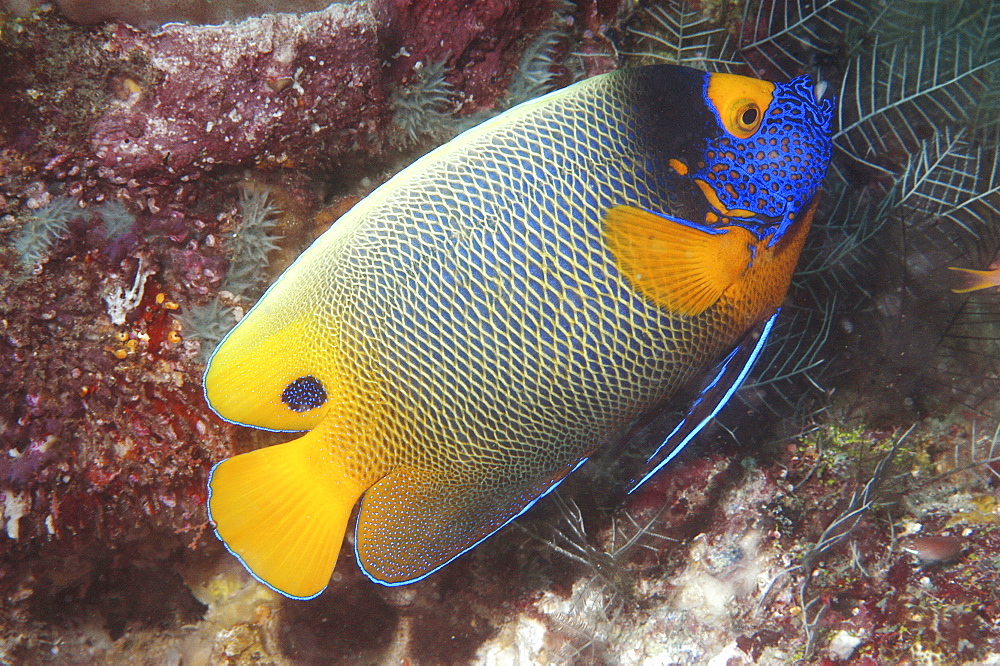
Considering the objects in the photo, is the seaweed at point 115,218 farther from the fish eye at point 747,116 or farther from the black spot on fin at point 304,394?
the fish eye at point 747,116

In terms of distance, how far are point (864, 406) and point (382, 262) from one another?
2.17 meters

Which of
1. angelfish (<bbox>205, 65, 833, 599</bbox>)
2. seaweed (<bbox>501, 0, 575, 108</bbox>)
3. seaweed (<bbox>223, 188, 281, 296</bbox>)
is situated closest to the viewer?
angelfish (<bbox>205, 65, 833, 599</bbox>)

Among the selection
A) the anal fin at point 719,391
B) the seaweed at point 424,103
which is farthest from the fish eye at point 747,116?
the seaweed at point 424,103

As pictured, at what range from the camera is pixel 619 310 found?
142 centimetres

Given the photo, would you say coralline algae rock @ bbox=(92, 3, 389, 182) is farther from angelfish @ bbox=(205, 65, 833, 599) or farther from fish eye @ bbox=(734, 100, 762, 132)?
fish eye @ bbox=(734, 100, 762, 132)

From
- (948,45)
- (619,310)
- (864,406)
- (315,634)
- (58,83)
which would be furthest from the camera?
(315,634)

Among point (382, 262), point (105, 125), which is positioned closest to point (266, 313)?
point (382, 262)

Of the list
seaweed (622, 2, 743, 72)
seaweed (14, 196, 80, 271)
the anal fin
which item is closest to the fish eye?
the anal fin

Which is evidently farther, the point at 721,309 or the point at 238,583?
the point at 238,583

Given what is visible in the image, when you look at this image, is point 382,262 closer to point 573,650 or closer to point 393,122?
point 393,122

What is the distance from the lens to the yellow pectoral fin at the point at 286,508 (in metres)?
1.52

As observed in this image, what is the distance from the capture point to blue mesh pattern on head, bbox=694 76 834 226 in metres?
1.49

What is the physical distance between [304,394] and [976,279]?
261cm

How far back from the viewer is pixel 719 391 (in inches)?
67.1
